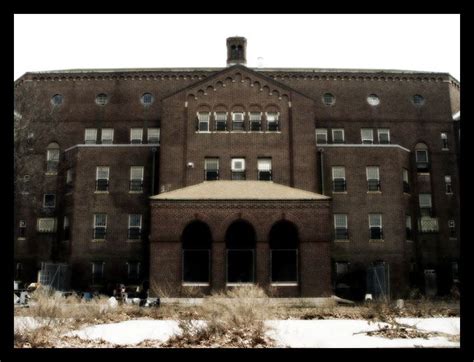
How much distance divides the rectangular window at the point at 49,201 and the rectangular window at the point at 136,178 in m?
7.27

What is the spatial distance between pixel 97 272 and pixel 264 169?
14.9m

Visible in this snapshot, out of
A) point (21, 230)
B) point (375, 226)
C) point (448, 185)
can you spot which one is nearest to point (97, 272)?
point (21, 230)

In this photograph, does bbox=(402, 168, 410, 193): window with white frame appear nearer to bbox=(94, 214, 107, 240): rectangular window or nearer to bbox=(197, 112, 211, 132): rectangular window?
bbox=(197, 112, 211, 132): rectangular window

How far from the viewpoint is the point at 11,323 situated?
36.7 ft

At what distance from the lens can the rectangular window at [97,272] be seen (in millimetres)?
37750

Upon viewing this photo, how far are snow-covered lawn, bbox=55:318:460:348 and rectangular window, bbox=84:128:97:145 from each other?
27.0m

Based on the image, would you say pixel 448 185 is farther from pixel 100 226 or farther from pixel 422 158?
pixel 100 226

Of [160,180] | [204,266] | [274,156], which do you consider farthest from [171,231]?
[274,156]

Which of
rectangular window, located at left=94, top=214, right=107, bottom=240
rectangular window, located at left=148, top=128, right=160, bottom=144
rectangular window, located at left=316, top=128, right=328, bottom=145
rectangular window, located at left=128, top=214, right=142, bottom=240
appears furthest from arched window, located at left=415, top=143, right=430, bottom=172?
rectangular window, located at left=94, top=214, right=107, bottom=240

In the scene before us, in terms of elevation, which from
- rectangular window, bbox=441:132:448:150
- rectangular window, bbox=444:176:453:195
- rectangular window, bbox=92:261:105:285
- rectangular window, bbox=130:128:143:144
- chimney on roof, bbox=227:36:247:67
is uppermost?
chimney on roof, bbox=227:36:247:67

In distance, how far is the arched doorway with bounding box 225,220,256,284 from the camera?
30.2 metres
